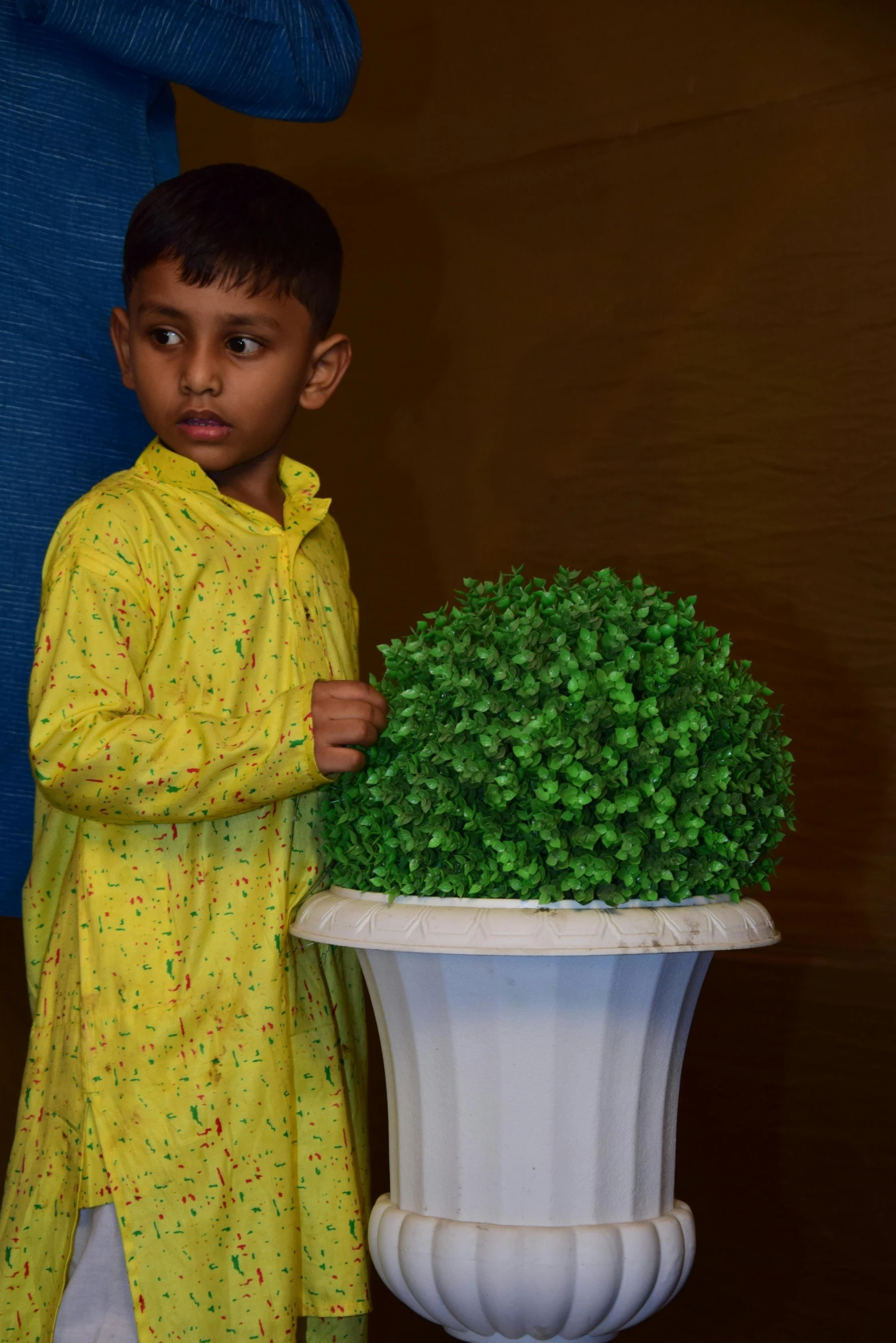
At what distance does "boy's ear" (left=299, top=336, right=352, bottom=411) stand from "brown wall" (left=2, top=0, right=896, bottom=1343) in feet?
3.38

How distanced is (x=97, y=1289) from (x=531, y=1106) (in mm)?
362

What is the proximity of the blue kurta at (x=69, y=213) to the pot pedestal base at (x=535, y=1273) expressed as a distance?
0.56 metres

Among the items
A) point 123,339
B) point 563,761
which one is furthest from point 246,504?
point 563,761

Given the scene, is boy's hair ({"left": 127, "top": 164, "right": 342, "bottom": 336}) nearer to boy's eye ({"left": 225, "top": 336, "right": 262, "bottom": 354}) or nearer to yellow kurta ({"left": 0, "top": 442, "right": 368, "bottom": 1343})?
boy's eye ({"left": 225, "top": 336, "right": 262, "bottom": 354})

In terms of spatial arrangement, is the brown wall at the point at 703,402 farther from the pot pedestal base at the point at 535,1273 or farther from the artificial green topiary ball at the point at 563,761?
the artificial green topiary ball at the point at 563,761

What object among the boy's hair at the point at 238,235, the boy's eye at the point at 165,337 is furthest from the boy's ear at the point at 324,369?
the boy's eye at the point at 165,337

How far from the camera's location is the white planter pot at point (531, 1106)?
1.08 m

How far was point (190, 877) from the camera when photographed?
3.93ft

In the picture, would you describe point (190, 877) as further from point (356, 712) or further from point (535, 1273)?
point (535, 1273)

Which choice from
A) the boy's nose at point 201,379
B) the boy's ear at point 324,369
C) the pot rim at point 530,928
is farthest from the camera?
the boy's ear at point 324,369

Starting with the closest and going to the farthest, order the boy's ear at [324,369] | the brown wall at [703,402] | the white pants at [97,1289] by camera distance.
Answer: 1. the white pants at [97,1289]
2. the boy's ear at [324,369]
3. the brown wall at [703,402]

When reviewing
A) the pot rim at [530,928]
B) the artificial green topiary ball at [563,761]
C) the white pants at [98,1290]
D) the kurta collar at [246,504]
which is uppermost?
the kurta collar at [246,504]

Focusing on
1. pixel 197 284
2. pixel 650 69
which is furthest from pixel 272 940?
pixel 650 69

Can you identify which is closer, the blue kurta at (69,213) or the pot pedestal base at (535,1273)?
the pot pedestal base at (535,1273)
